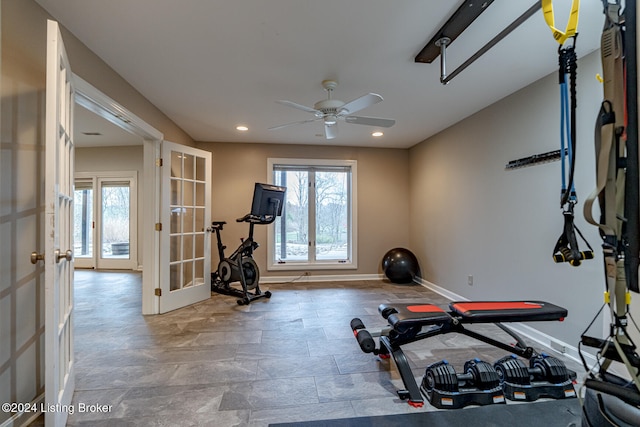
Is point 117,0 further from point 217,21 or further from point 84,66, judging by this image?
point 84,66

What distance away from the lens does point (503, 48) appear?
2.20 metres

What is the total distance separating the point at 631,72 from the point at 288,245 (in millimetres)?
4913

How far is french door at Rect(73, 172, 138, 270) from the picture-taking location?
20.2 feet

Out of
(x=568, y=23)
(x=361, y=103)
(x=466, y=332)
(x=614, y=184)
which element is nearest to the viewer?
(x=614, y=184)

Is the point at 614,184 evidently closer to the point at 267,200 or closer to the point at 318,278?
the point at 267,200

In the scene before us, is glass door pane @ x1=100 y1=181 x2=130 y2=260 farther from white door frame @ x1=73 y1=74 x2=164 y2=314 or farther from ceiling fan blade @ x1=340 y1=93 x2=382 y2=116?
ceiling fan blade @ x1=340 y1=93 x2=382 y2=116

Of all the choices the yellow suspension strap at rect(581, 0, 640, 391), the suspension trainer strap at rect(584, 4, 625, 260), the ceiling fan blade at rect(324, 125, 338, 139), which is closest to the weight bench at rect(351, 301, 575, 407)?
the yellow suspension strap at rect(581, 0, 640, 391)

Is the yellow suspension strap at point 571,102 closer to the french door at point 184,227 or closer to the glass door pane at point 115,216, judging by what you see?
the french door at point 184,227

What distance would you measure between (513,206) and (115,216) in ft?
24.5

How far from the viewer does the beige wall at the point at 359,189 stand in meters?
5.03

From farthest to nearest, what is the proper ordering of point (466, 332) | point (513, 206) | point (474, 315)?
point (513, 206), point (466, 332), point (474, 315)

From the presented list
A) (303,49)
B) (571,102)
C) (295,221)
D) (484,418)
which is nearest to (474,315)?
(484,418)

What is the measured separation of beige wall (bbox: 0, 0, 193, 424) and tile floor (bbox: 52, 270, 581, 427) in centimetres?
44

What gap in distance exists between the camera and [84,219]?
20.7 feet
